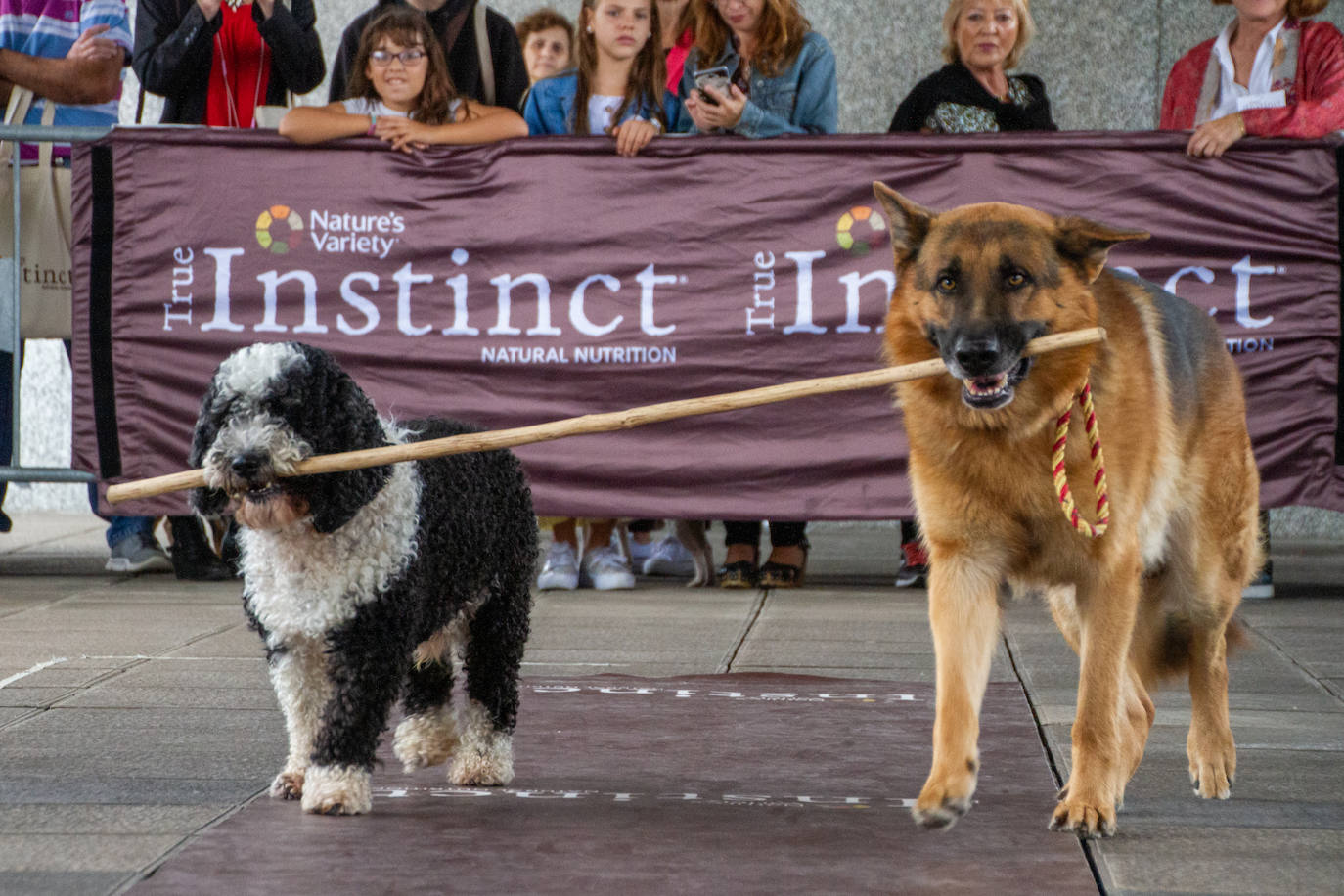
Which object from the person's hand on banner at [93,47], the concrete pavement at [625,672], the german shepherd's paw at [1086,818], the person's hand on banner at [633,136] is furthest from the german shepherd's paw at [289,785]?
the person's hand on banner at [93,47]

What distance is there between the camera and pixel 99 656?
617 centimetres

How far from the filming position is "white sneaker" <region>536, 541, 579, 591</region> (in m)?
8.31

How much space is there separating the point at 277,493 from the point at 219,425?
0.23 meters

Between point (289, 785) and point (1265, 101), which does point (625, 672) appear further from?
point (1265, 101)

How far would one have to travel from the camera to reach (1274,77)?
305 inches

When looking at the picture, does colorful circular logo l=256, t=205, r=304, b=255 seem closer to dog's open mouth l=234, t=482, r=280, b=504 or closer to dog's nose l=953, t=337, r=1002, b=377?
dog's open mouth l=234, t=482, r=280, b=504

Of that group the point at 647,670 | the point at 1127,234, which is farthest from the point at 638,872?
the point at 647,670

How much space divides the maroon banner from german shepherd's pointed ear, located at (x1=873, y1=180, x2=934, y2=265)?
12.2ft

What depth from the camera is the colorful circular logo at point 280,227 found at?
8.07m

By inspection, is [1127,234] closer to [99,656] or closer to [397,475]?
[397,475]

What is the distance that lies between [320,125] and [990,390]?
4.94 metres

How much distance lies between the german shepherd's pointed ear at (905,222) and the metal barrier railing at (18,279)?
5238 mm

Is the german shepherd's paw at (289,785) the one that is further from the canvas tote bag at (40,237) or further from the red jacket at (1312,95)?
the red jacket at (1312,95)

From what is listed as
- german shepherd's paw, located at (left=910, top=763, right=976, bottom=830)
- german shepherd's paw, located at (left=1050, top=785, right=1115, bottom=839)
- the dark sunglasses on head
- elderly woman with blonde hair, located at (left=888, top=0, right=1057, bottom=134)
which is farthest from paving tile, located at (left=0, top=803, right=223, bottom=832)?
elderly woman with blonde hair, located at (left=888, top=0, right=1057, bottom=134)
